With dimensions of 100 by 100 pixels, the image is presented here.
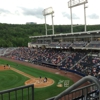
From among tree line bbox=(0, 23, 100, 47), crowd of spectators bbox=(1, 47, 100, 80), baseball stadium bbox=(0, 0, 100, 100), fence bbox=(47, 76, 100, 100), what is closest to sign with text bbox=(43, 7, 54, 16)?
baseball stadium bbox=(0, 0, 100, 100)

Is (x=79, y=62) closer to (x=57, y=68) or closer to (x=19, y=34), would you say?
(x=57, y=68)

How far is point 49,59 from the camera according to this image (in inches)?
1783

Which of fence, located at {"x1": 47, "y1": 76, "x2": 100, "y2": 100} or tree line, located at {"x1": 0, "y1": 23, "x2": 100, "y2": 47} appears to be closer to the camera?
fence, located at {"x1": 47, "y1": 76, "x2": 100, "y2": 100}

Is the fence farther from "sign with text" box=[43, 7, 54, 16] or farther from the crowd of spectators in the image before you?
"sign with text" box=[43, 7, 54, 16]

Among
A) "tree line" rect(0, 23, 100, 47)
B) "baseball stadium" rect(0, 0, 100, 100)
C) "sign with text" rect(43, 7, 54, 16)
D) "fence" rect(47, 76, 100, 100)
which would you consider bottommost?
"baseball stadium" rect(0, 0, 100, 100)

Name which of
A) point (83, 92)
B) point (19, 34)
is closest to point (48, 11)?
point (83, 92)

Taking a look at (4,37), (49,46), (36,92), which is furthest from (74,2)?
(4,37)

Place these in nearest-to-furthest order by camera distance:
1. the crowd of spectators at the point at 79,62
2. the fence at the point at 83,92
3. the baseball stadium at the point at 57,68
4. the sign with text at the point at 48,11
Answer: the fence at the point at 83,92
the baseball stadium at the point at 57,68
the crowd of spectators at the point at 79,62
the sign with text at the point at 48,11

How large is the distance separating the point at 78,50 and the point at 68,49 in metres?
3.58

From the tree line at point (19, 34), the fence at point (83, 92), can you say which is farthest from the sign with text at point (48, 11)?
the fence at point (83, 92)

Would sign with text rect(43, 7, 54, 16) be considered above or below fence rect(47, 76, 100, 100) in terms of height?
above

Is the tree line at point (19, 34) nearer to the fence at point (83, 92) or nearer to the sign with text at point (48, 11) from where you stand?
the sign with text at point (48, 11)

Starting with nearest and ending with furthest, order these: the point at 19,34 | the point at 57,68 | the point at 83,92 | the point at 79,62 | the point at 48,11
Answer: the point at 83,92 < the point at 79,62 < the point at 57,68 < the point at 48,11 < the point at 19,34

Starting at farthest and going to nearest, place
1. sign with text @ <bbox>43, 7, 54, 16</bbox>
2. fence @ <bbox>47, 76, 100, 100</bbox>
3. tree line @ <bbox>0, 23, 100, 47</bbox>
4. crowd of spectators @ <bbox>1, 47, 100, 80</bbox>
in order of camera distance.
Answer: tree line @ <bbox>0, 23, 100, 47</bbox>, sign with text @ <bbox>43, 7, 54, 16</bbox>, crowd of spectators @ <bbox>1, 47, 100, 80</bbox>, fence @ <bbox>47, 76, 100, 100</bbox>
